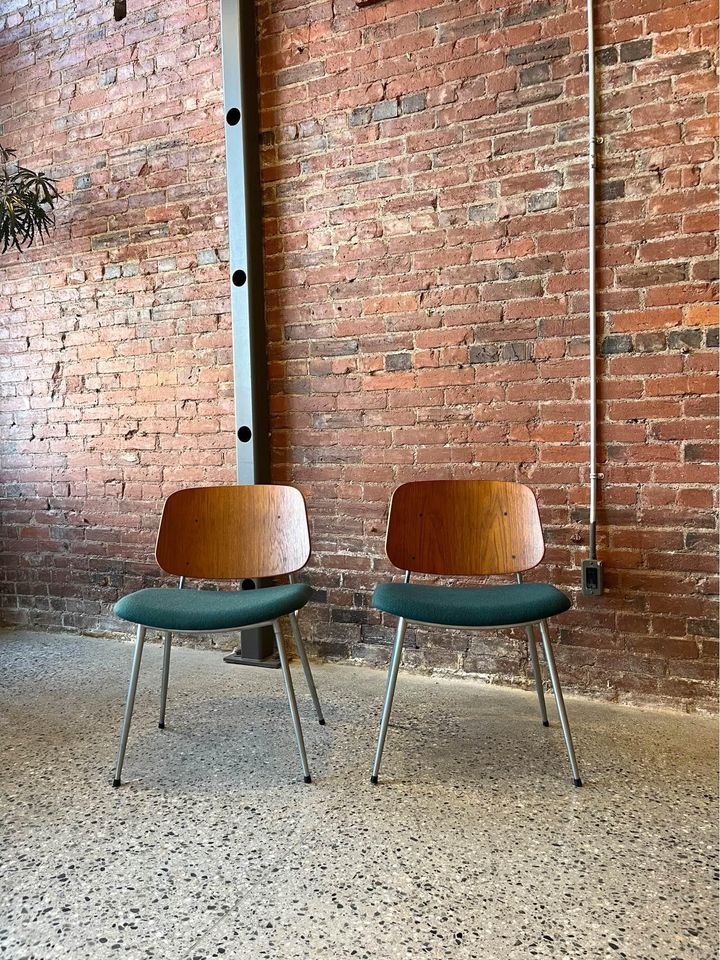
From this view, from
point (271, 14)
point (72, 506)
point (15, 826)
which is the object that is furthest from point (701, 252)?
point (72, 506)

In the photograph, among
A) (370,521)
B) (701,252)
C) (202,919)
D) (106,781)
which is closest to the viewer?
(202,919)

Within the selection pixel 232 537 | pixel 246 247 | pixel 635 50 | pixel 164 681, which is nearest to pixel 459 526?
pixel 232 537

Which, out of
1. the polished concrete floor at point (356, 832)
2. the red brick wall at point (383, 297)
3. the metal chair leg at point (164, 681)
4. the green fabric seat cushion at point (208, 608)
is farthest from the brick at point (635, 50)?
the metal chair leg at point (164, 681)

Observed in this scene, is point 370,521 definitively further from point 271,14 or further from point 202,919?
point 271,14

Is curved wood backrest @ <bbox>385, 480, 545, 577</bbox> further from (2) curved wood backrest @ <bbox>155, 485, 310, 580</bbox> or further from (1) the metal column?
(1) the metal column

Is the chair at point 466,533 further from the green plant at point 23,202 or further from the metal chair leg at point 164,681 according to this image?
the green plant at point 23,202

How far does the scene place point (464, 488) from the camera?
242 centimetres

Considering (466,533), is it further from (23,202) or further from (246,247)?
(23,202)

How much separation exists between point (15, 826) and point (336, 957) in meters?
0.98

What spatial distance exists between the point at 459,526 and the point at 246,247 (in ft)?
5.05

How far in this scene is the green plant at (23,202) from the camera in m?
3.30

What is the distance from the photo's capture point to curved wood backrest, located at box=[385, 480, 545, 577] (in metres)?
2.34

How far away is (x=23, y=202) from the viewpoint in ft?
10.8

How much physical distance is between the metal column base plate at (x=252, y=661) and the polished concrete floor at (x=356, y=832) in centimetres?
28
